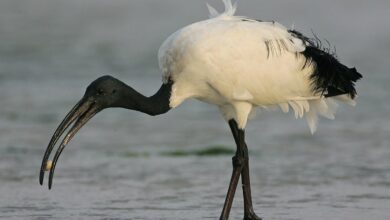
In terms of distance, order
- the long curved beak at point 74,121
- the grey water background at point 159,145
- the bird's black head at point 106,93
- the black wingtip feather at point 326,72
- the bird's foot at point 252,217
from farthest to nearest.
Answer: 1. the grey water background at point 159,145
2. the black wingtip feather at point 326,72
3. the bird's foot at point 252,217
4. the bird's black head at point 106,93
5. the long curved beak at point 74,121

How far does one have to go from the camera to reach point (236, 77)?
886 cm

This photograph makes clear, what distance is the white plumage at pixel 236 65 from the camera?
8797 millimetres

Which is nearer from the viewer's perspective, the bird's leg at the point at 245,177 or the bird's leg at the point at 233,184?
the bird's leg at the point at 233,184

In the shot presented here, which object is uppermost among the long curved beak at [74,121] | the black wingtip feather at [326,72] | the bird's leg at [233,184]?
the black wingtip feather at [326,72]

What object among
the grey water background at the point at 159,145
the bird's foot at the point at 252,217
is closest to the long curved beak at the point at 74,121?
the grey water background at the point at 159,145

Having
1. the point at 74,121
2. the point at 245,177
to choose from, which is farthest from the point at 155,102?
the point at 245,177

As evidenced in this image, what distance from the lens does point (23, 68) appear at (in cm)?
1828

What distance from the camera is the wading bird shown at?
8.77 meters

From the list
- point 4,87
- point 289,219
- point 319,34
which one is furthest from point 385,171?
point 319,34

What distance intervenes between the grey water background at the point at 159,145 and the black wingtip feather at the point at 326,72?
1.04m

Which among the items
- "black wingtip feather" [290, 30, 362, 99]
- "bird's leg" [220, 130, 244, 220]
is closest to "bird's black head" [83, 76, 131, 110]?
"bird's leg" [220, 130, 244, 220]

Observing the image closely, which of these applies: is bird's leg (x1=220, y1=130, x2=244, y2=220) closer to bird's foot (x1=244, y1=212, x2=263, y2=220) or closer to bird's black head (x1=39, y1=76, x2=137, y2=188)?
bird's foot (x1=244, y1=212, x2=263, y2=220)

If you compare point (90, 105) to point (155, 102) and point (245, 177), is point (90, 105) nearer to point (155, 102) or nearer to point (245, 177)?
point (155, 102)

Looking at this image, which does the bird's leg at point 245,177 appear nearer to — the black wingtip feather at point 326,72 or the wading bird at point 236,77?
the wading bird at point 236,77
